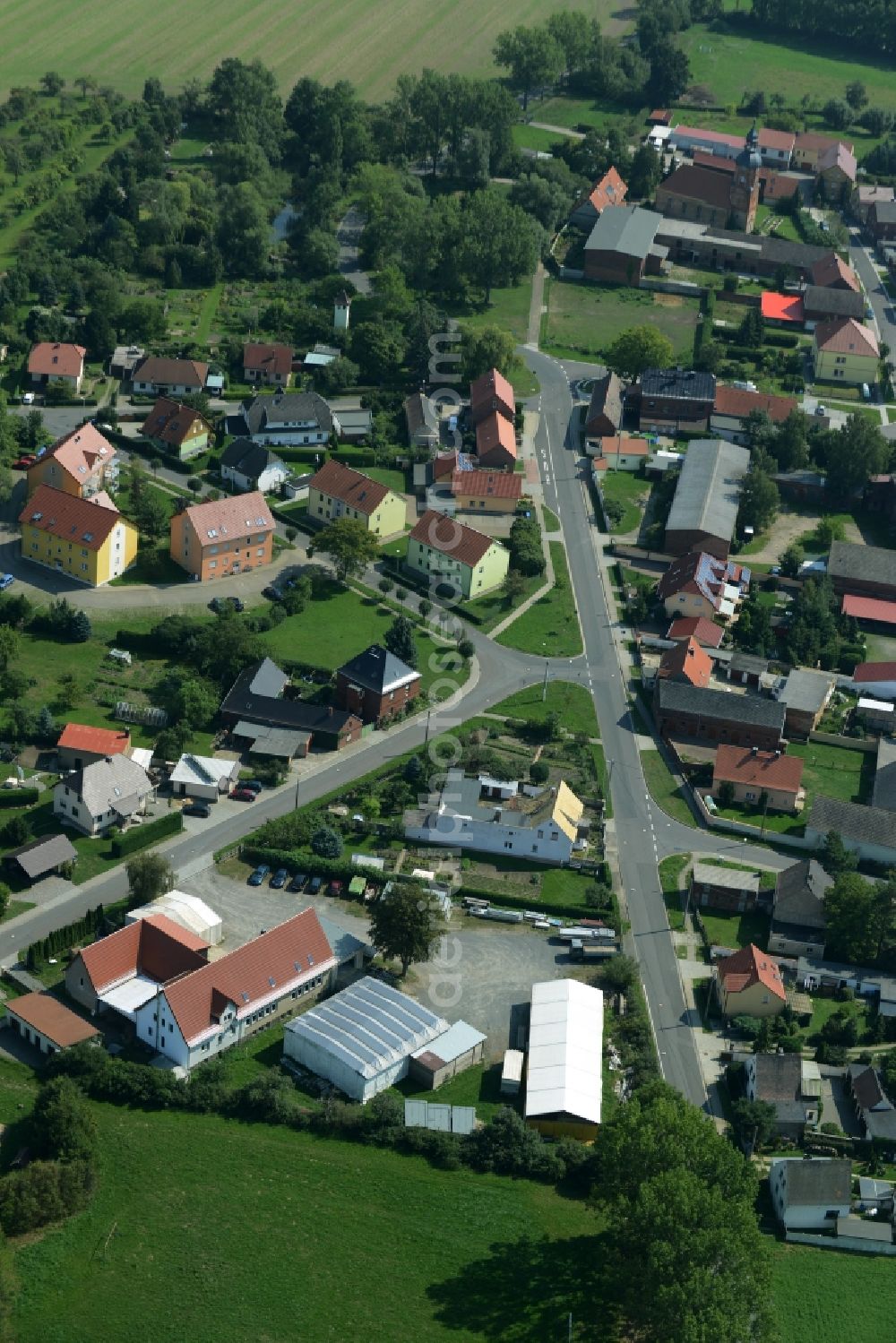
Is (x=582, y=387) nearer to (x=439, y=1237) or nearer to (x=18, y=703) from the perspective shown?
(x=18, y=703)

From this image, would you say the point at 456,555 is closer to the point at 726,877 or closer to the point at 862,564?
the point at 862,564

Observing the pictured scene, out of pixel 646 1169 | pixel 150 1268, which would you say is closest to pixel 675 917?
pixel 646 1169

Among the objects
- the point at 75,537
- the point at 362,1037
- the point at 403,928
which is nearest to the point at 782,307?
the point at 75,537

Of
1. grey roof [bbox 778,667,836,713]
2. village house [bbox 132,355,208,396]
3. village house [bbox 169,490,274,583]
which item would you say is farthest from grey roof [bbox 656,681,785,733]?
village house [bbox 132,355,208,396]

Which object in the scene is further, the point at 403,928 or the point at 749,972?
the point at 749,972

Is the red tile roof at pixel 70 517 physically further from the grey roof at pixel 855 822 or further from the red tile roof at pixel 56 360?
the grey roof at pixel 855 822

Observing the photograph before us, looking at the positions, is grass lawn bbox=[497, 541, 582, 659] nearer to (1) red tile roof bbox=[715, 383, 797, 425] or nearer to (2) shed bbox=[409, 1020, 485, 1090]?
(1) red tile roof bbox=[715, 383, 797, 425]

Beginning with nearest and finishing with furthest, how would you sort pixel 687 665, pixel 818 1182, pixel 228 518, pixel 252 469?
pixel 818 1182, pixel 687 665, pixel 228 518, pixel 252 469
